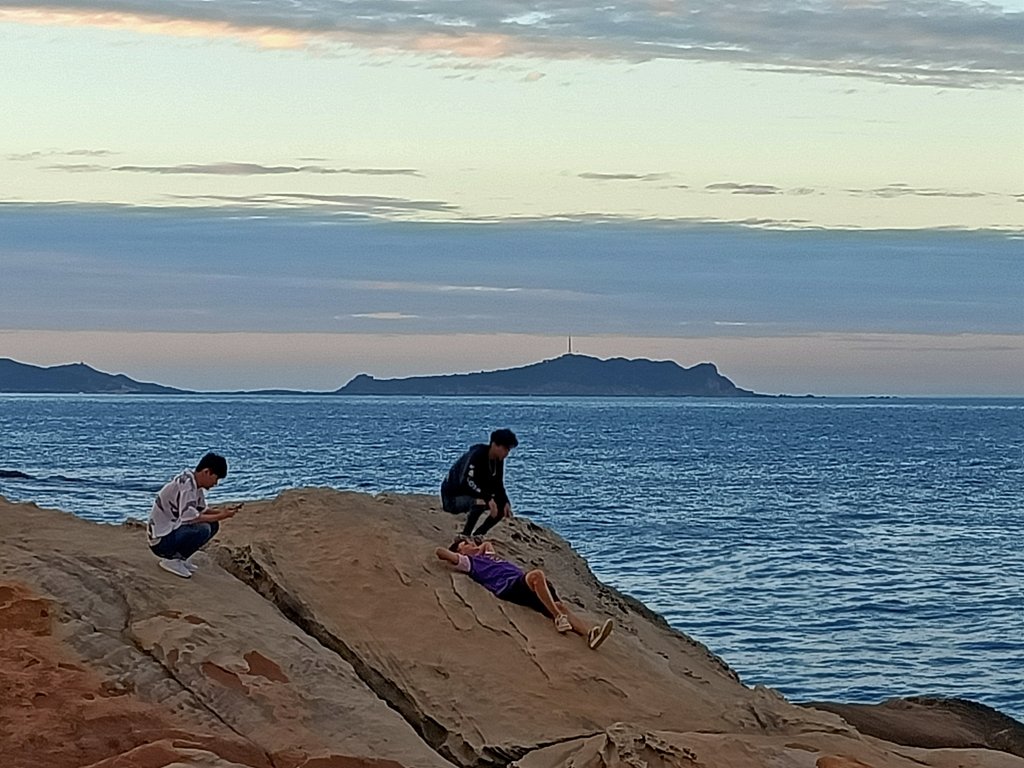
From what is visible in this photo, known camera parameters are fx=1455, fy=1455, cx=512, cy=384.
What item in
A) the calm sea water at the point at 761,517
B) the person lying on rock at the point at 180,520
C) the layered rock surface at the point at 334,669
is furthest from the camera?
the calm sea water at the point at 761,517

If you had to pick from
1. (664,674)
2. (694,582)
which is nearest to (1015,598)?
(694,582)

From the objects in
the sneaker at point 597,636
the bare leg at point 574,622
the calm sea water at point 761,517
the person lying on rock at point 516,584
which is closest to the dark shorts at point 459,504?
the person lying on rock at point 516,584

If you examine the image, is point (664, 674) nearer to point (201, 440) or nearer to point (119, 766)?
point (119, 766)

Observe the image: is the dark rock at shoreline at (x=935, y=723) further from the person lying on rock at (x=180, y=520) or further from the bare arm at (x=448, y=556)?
the person lying on rock at (x=180, y=520)

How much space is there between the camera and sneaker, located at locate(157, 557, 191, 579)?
11.0 m

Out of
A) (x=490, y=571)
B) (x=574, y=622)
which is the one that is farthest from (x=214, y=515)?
(x=574, y=622)

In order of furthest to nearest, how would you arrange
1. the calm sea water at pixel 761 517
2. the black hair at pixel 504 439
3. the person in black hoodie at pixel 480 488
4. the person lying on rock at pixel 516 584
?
the calm sea water at pixel 761 517 < the person in black hoodie at pixel 480 488 < the black hair at pixel 504 439 < the person lying on rock at pixel 516 584

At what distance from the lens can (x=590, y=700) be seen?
424 inches

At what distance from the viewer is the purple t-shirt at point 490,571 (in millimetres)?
11977

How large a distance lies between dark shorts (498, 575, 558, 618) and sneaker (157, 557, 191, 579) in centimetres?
255

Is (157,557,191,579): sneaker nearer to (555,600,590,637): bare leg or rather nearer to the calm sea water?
(555,600,590,637): bare leg

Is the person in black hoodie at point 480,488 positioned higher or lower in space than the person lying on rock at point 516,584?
higher

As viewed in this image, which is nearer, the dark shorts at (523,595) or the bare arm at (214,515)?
the bare arm at (214,515)

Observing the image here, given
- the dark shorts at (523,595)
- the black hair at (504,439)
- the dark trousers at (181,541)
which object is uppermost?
the black hair at (504,439)
